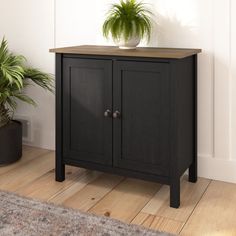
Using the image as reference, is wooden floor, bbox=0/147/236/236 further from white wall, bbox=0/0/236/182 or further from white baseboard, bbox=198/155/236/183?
white wall, bbox=0/0/236/182

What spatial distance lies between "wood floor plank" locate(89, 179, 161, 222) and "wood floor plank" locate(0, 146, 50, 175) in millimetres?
711

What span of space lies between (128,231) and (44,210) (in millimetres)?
421

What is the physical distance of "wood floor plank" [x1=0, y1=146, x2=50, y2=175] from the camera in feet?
7.72

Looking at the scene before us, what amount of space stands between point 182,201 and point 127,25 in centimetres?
96

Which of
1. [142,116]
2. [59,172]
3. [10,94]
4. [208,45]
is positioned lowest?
[59,172]

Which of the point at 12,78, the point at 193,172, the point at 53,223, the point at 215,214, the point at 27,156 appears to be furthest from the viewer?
the point at 27,156

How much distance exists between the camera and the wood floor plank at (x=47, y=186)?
6.48 feet

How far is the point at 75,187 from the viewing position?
81.7 inches

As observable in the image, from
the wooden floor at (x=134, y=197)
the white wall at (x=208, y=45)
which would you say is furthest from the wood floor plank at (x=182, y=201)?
the white wall at (x=208, y=45)

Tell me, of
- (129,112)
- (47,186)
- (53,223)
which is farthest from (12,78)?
(53,223)

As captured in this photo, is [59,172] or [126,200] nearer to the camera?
[126,200]

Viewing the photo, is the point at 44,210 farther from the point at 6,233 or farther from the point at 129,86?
the point at 129,86

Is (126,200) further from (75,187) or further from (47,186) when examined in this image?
(47,186)

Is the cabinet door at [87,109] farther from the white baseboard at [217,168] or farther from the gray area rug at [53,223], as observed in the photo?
the white baseboard at [217,168]
